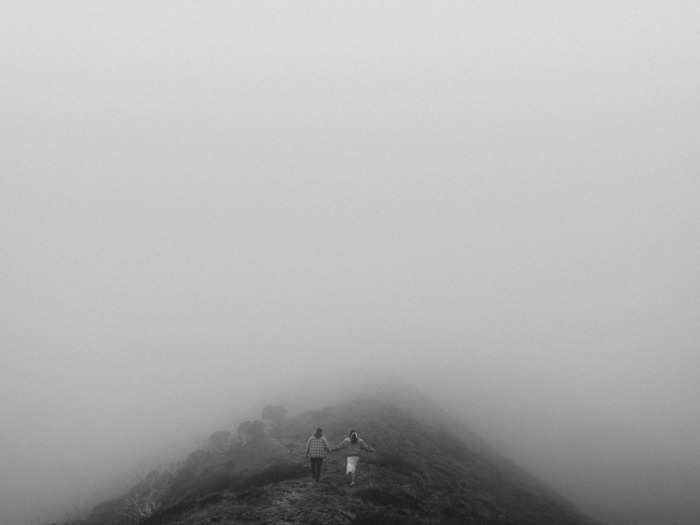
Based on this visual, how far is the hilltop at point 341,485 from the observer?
71.9 ft

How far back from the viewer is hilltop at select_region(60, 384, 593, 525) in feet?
71.9

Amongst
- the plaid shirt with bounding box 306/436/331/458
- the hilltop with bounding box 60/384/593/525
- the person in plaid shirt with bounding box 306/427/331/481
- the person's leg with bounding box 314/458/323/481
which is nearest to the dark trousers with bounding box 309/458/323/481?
the person's leg with bounding box 314/458/323/481

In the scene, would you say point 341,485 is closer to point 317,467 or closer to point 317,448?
point 317,467

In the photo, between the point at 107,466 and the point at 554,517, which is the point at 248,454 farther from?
the point at 107,466

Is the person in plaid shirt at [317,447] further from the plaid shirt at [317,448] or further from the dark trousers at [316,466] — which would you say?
the dark trousers at [316,466]

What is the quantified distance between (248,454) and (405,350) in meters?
147

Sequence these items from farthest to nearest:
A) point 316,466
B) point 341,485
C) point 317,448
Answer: point 341,485
point 316,466
point 317,448

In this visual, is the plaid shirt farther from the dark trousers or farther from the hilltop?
the hilltop

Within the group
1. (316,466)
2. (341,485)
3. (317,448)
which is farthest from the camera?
(341,485)

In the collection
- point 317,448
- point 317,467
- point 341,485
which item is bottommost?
point 341,485

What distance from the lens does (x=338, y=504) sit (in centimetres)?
2153

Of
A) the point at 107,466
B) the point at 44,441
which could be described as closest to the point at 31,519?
the point at 107,466

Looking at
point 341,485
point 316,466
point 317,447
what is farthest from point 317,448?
point 341,485

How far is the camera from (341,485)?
24797mm
